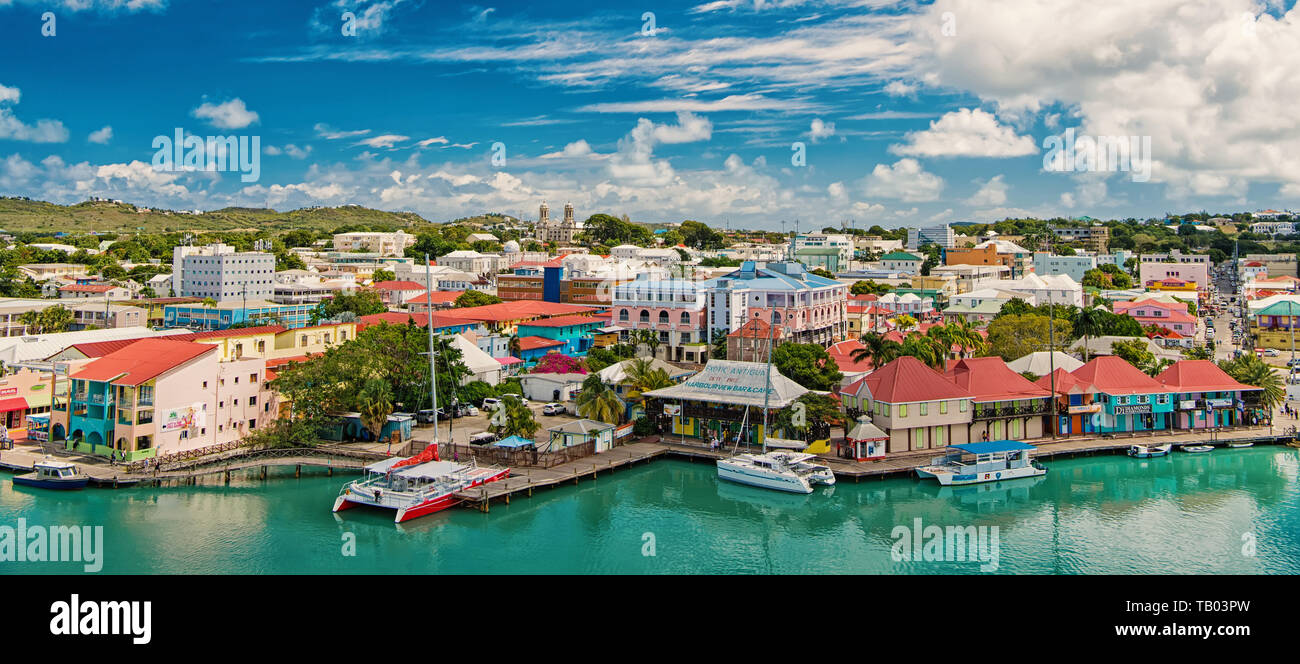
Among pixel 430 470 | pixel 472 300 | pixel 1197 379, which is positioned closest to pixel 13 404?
pixel 430 470

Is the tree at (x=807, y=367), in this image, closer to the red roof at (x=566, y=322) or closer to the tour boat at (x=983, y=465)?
the tour boat at (x=983, y=465)

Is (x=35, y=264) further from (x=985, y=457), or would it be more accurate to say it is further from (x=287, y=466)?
(x=985, y=457)

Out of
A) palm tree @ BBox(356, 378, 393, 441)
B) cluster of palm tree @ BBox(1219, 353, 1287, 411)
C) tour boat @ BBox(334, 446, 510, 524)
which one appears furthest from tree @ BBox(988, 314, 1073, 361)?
palm tree @ BBox(356, 378, 393, 441)

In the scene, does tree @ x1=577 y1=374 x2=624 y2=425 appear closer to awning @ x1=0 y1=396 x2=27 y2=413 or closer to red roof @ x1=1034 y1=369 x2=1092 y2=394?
red roof @ x1=1034 y1=369 x2=1092 y2=394

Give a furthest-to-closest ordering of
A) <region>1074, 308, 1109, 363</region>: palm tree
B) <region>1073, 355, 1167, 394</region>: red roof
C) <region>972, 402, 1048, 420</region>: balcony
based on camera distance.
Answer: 1. <region>1074, 308, 1109, 363</region>: palm tree
2. <region>1073, 355, 1167, 394</region>: red roof
3. <region>972, 402, 1048, 420</region>: balcony

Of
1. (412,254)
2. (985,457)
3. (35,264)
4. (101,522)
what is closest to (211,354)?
(101,522)

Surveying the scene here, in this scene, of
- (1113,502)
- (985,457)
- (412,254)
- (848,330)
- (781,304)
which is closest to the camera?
(1113,502)
